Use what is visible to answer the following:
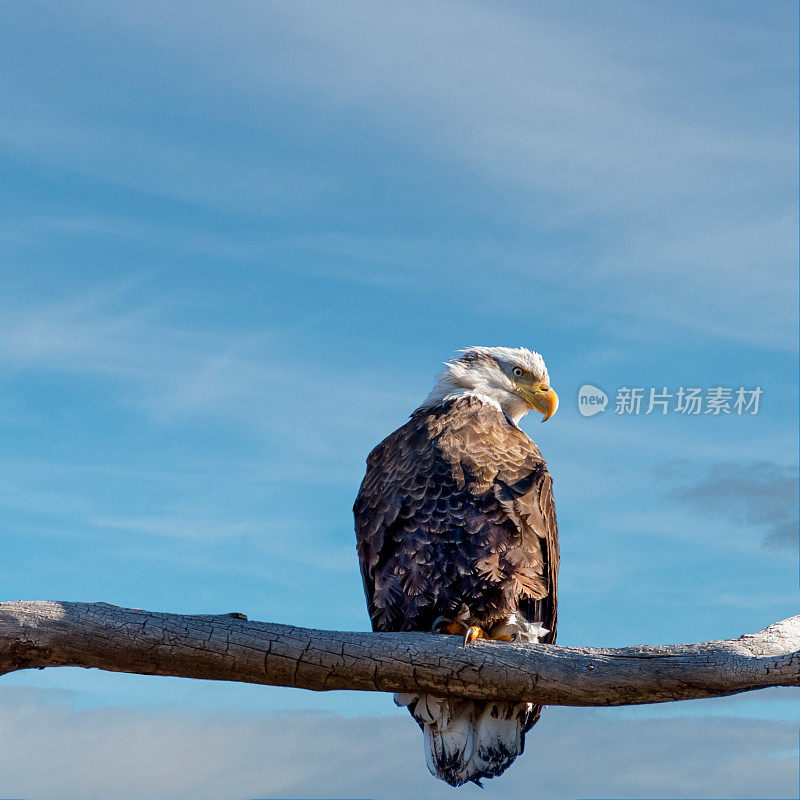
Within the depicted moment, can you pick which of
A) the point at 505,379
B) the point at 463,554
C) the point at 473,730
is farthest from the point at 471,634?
the point at 505,379

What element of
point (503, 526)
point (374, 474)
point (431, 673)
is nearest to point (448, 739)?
point (431, 673)

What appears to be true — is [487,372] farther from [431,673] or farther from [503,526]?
[431,673]

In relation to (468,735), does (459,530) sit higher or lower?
higher

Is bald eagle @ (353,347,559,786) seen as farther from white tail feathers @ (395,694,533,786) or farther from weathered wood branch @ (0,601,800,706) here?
weathered wood branch @ (0,601,800,706)

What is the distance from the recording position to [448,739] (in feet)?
19.3

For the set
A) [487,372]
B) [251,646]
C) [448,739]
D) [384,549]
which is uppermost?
[487,372]

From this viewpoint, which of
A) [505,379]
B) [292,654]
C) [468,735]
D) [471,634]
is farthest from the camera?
[505,379]

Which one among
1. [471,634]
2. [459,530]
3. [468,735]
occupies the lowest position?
[468,735]

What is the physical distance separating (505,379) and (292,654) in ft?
9.44

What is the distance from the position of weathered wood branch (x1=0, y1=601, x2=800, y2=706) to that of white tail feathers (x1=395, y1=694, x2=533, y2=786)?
0.58 metres

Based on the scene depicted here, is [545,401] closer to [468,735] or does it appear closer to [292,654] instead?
[468,735]

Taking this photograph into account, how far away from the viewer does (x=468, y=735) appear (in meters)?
5.85

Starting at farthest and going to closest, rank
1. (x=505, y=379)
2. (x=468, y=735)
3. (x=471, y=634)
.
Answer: (x=505, y=379) → (x=468, y=735) → (x=471, y=634)

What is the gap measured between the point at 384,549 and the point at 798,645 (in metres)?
2.51
